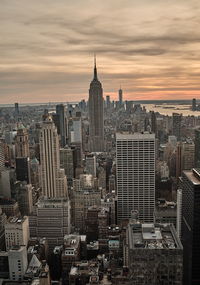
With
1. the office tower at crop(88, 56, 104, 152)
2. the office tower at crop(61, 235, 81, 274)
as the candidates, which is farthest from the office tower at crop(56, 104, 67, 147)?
the office tower at crop(61, 235, 81, 274)

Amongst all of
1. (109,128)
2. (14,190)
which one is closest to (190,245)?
(14,190)

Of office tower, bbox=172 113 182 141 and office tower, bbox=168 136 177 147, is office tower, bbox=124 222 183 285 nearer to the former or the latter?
office tower, bbox=168 136 177 147

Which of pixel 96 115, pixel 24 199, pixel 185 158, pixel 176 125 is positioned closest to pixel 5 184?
pixel 24 199

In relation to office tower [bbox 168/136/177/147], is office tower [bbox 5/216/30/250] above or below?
below

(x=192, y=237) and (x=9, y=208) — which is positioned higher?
(x=192, y=237)

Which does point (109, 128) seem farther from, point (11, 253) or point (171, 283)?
point (171, 283)

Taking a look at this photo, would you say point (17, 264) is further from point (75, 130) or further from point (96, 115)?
point (96, 115)

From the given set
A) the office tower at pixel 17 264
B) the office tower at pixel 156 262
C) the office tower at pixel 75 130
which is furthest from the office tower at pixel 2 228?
the office tower at pixel 75 130
